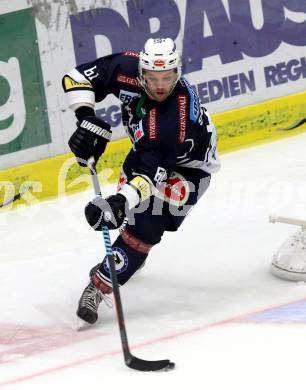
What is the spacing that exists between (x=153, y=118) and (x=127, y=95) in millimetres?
414

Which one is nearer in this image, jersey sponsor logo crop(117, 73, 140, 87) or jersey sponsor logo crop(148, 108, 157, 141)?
jersey sponsor logo crop(148, 108, 157, 141)

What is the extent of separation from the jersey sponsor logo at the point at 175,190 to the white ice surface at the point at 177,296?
1.62 ft

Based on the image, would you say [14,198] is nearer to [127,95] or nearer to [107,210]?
[127,95]

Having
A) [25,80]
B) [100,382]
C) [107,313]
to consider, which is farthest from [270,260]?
[25,80]

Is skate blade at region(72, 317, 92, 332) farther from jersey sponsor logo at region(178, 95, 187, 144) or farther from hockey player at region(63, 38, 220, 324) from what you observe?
jersey sponsor logo at region(178, 95, 187, 144)

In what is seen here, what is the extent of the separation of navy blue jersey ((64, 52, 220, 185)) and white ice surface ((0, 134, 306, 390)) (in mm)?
631

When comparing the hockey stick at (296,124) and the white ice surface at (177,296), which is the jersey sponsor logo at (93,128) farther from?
the hockey stick at (296,124)

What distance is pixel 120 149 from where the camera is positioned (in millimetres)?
6816

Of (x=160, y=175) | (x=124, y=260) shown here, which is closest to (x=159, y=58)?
(x=160, y=175)

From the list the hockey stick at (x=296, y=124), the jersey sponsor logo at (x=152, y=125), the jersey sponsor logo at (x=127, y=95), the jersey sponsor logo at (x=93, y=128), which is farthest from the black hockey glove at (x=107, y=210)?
the hockey stick at (x=296, y=124)

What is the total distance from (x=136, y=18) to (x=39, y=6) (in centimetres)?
71

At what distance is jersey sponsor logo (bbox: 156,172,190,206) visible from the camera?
461 cm

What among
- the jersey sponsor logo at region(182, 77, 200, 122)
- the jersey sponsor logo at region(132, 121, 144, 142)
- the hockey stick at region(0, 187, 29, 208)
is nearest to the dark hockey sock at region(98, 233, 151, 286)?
the jersey sponsor logo at region(132, 121, 144, 142)

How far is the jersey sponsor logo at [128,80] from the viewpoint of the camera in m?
4.60
